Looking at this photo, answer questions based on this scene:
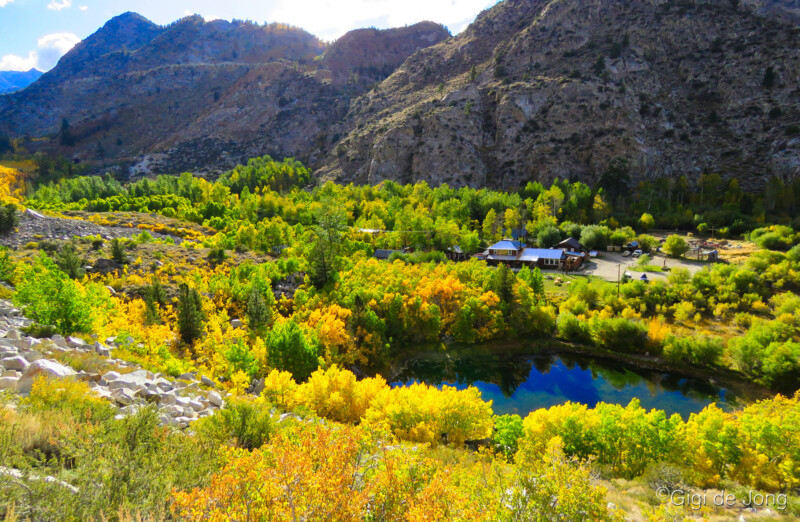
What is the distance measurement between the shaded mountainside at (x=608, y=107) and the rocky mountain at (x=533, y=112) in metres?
0.30

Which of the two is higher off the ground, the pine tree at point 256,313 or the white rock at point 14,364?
the white rock at point 14,364

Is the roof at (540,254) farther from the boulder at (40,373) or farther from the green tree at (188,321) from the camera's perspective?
Answer: the boulder at (40,373)

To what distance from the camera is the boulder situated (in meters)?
10.4

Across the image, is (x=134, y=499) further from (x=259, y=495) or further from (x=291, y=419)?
(x=291, y=419)

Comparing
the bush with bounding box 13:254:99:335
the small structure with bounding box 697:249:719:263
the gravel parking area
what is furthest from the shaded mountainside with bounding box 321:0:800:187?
the bush with bounding box 13:254:99:335

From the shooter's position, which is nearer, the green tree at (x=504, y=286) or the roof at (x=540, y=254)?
the green tree at (x=504, y=286)

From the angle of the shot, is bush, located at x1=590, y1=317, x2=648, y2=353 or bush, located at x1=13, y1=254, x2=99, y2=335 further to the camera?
bush, located at x1=590, y1=317, x2=648, y2=353

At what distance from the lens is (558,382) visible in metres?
31.8

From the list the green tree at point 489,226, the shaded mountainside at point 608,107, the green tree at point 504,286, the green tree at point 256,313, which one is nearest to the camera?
the green tree at point 256,313

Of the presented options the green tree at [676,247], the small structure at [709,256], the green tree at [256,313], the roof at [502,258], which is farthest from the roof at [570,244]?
the green tree at [256,313]

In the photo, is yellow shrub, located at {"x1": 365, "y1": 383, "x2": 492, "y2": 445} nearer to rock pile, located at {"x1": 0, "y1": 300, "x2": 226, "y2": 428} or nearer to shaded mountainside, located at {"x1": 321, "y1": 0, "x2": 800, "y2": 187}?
rock pile, located at {"x1": 0, "y1": 300, "x2": 226, "y2": 428}

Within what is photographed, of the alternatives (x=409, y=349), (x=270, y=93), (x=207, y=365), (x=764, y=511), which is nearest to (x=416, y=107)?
(x=270, y=93)

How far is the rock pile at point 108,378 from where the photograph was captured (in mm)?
10812

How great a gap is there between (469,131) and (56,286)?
9879 centimetres
